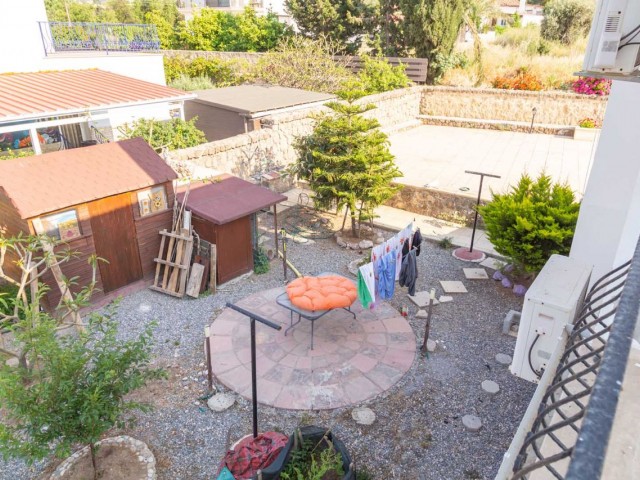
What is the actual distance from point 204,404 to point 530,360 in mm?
4179

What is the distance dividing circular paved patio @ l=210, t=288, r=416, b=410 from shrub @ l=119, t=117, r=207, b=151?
22.7 feet

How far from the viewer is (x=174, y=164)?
1126 centimetres

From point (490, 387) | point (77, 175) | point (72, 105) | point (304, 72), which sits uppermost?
point (304, 72)

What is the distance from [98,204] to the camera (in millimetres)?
8008

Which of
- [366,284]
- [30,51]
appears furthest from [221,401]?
[30,51]

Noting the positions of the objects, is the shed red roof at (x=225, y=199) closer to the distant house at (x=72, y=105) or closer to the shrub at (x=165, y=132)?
the shrub at (x=165, y=132)

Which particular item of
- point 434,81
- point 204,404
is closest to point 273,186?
point 204,404

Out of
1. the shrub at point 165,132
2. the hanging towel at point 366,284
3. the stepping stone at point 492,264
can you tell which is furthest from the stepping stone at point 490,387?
the shrub at point 165,132

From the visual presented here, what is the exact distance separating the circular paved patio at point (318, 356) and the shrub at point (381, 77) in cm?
1532

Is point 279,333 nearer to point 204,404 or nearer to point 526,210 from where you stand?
point 204,404

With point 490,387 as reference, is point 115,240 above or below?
above

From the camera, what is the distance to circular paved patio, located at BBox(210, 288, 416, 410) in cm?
646

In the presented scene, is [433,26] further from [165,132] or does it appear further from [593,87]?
[165,132]

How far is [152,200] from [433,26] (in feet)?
63.8
